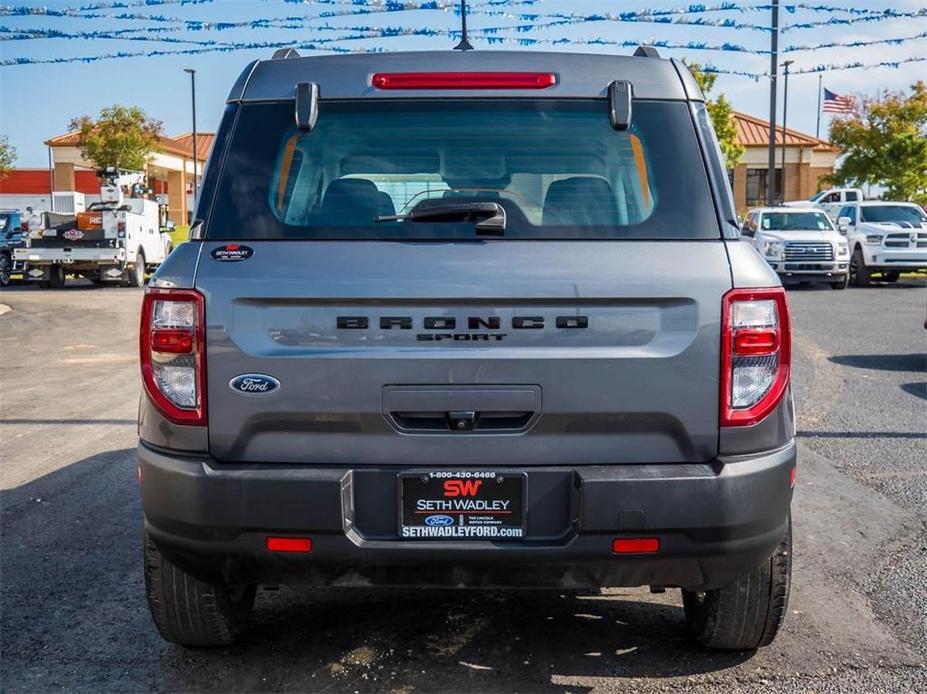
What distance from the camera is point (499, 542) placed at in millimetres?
3150

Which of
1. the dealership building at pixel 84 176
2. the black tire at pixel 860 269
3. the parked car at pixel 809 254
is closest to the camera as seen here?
the parked car at pixel 809 254

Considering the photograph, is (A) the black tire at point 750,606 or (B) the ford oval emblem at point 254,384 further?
(A) the black tire at point 750,606

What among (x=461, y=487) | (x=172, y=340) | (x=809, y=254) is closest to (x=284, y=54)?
(x=172, y=340)

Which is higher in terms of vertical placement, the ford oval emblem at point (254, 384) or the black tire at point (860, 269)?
the ford oval emblem at point (254, 384)

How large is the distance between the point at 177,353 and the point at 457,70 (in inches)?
50.1

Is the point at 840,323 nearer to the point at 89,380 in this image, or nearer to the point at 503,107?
the point at 89,380

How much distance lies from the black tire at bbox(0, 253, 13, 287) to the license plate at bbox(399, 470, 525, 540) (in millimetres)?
28274

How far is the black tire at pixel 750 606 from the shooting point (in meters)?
3.56

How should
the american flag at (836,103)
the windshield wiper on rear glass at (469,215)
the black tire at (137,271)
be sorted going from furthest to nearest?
the american flag at (836,103), the black tire at (137,271), the windshield wiper on rear glass at (469,215)

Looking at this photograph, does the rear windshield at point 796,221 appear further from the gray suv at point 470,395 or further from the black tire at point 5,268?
the gray suv at point 470,395

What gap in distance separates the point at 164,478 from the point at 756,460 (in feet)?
5.80

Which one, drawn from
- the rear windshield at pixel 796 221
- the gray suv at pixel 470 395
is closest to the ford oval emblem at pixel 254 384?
the gray suv at pixel 470 395

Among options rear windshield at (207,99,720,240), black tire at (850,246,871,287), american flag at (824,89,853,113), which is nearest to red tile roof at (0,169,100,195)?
american flag at (824,89,853,113)

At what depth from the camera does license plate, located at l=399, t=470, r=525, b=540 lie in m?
3.13
